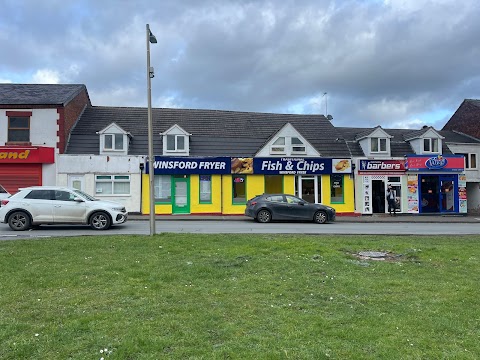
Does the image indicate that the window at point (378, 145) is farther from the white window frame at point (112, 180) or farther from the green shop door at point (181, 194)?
the white window frame at point (112, 180)

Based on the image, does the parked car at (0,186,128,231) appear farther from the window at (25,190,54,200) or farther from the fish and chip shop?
the fish and chip shop

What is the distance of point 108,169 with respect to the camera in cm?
2530

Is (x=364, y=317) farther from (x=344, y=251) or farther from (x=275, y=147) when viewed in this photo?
(x=275, y=147)

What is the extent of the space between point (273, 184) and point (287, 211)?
20.6ft

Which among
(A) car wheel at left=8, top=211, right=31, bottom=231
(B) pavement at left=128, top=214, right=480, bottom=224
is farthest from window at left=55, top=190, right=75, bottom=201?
(B) pavement at left=128, top=214, right=480, bottom=224

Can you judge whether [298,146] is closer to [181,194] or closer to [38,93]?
[181,194]

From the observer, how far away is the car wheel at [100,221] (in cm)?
1534

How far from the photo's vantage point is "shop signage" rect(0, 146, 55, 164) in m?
23.9

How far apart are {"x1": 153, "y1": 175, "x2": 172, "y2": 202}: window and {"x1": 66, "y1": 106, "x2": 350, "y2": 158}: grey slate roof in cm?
177

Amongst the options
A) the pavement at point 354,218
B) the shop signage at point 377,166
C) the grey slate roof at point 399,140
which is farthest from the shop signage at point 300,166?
Result: the pavement at point 354,218

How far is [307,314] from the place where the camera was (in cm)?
491

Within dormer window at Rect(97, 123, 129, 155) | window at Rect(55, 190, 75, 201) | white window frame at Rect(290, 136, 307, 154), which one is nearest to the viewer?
window at Rect(55, 190, 75, 201)

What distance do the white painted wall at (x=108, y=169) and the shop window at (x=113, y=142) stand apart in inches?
29.3

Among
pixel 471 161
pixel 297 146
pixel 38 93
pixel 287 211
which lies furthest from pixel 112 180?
pixel 471 161
